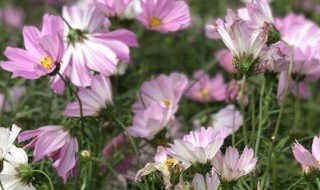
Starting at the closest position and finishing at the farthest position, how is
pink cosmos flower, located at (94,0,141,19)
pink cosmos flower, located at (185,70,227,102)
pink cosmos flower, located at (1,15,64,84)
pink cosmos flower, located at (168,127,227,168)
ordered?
pink cosmos flower, located at (168,127,227,168) → pink cosmos flower, located at (1,15,64,84) → pink cosmos flower, located at (94,0,141,19) → pink cosmos flower, located at (185,70,227,102)

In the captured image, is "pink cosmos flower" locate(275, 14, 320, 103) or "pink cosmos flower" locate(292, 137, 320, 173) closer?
"pink cosmos flower" locate(292, 137, 320, 173)

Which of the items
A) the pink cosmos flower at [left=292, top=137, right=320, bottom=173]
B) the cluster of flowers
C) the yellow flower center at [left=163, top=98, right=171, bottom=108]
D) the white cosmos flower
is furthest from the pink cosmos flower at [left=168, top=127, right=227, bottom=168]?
the yellow flower center at [left=163, top=98, right=171, bottom=108]

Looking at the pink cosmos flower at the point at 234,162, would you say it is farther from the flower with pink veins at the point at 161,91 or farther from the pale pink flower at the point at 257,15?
the flower with pink veins at the point at 161,91

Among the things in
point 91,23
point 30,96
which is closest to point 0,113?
point 30,96

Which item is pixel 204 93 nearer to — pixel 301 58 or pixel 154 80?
pixel 154 80

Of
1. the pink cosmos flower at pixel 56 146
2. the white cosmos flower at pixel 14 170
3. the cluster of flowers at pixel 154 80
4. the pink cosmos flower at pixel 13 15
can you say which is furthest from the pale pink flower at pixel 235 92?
the pink cosmos flower at pixel 13 15

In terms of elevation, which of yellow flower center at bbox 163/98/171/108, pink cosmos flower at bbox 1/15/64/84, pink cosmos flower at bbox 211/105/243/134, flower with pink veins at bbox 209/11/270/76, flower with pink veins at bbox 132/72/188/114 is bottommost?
pink cosmos flower at bbox 211/105/243/134

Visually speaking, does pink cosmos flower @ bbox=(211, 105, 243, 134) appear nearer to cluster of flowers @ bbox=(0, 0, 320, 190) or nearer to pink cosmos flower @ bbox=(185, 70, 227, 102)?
cluster of flowers @ bbox=(0, 0, 320, 190)

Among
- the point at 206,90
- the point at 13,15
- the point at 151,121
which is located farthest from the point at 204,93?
the point at 13,15
